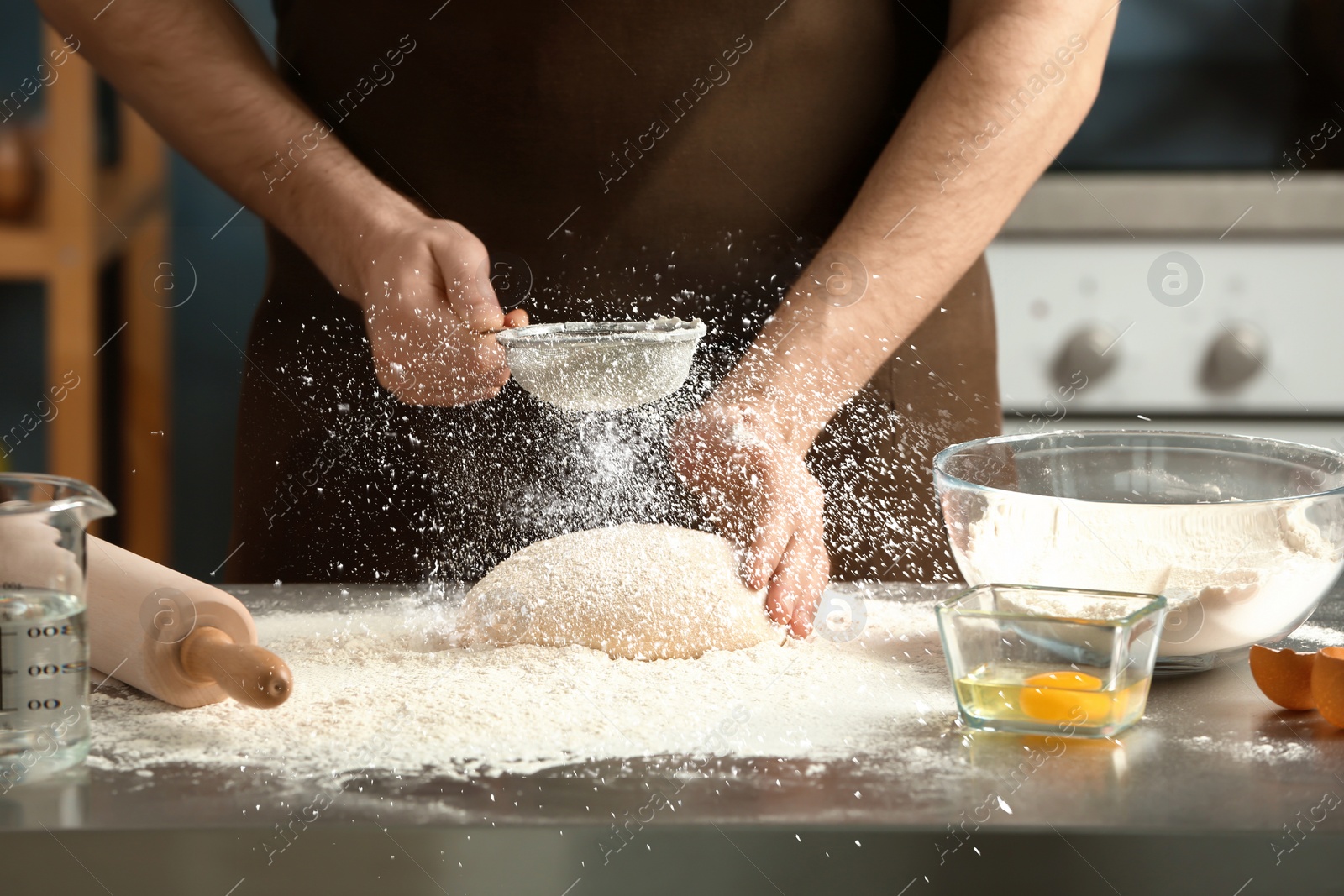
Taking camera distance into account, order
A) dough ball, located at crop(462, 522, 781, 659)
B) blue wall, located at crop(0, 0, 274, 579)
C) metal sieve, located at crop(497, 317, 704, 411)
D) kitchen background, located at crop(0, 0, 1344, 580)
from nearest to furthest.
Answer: dough ball, located at crop(462, 522, 781, 659)
metal sieve, located at crop(497, 317, 704, 411)
kitchen background, located at crop(0, 0, 1344, 580)
blue wall, located at crop(0, 0, 274, 579)

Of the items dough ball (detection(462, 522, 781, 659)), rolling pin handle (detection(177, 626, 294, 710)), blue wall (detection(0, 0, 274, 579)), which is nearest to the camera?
rolling pin handle (detection(177, 626, 294, 710))

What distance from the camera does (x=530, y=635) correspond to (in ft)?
2.29

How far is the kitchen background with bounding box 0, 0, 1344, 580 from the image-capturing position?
1.41 m

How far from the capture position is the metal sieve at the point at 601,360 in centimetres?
80

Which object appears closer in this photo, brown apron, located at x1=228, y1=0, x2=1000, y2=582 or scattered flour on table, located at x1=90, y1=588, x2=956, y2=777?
scattered flour on table, located at x1=90, y1=588, x2=956, y2=777

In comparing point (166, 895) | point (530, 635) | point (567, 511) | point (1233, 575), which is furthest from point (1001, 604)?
point (567, 511)

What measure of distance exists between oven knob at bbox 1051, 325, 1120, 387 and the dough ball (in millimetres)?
839

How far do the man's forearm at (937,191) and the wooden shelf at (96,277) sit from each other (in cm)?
96

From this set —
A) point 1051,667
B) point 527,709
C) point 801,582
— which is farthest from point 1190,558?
point 527,709

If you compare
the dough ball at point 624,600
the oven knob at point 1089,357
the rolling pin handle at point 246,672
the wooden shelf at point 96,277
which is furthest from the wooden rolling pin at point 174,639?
the oven knob at point 1089,357

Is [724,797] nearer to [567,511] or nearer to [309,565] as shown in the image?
[567,511]

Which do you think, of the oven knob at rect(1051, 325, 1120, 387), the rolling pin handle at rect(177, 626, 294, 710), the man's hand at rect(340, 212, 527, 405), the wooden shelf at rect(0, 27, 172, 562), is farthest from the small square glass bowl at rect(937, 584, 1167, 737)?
the wooden shelf at rect(0, 27, 172, 562)

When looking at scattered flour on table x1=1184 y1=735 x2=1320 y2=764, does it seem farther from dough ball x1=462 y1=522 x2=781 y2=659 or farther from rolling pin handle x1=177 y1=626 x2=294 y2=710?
rolling pin handle x1=177 y1=626 x2=294 y2=710

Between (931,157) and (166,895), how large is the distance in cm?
81
